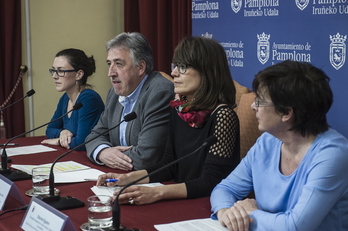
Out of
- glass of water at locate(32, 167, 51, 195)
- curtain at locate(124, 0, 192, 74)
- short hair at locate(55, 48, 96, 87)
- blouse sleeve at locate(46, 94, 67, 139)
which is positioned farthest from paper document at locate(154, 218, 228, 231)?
curtain at locate(124, 0, 192, 74)

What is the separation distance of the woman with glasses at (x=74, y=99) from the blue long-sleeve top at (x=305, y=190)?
1.53 meters

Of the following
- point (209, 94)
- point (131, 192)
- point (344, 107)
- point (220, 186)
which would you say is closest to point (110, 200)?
point (131, 192)

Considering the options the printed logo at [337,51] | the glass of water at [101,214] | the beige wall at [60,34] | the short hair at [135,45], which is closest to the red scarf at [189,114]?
the short hair at [135,45]

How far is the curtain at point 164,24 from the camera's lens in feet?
14.2

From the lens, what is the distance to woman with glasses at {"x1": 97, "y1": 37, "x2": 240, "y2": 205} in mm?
2143

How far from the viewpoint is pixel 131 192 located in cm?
194

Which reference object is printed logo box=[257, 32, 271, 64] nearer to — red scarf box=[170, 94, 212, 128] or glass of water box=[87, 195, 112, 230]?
red scarf box=[170, 94, 212, 128]

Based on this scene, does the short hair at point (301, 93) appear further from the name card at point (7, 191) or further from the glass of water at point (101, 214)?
the name card at point (7, 191)

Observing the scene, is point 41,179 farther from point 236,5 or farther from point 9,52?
point 9,52

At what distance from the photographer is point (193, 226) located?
5.46 feet

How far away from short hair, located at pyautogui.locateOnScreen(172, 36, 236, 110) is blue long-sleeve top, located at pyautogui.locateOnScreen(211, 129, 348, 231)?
17.9 inches

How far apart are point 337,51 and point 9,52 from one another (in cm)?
319

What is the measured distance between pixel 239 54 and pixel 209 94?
1.23 meters

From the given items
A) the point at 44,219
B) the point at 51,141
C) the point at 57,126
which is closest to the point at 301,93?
the point at 44,219
